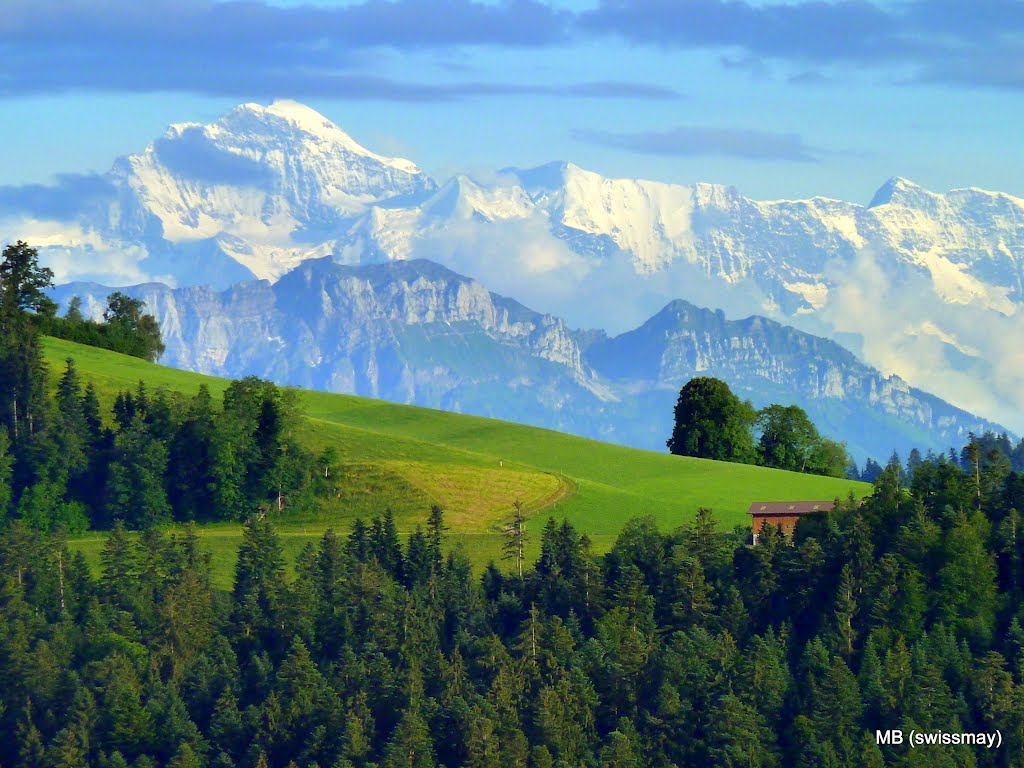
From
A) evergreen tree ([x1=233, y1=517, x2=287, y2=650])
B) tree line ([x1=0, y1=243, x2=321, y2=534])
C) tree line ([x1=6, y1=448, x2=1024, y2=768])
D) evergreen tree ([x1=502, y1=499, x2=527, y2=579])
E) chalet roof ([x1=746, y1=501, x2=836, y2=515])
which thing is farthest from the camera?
tree line ([x1=0, y1=243, x2=321, y2=534])

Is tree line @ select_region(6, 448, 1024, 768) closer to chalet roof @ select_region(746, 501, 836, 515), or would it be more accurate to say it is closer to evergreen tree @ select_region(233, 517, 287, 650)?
evergreen tree @ select_region(233, 517, 287, 650)

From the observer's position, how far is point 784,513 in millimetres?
162500

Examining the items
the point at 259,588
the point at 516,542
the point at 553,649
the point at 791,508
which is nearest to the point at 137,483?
the point at 259,588

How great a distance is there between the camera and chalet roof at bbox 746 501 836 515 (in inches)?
6378

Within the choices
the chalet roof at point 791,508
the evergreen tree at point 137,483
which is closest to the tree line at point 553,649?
the chalet roof at point 791,508

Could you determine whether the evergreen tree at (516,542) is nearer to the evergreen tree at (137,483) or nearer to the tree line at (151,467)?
the tree line at (151,467)

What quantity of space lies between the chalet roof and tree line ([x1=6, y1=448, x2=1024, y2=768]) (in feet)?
24.5

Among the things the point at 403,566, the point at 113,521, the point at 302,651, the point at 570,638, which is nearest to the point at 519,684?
the point at 570,638

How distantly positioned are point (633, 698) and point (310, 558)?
3689 centimetres

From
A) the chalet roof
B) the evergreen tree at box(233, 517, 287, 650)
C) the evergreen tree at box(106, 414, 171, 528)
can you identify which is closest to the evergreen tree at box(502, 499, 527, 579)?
the evergreen tree at box(233, 517, 287, 650)

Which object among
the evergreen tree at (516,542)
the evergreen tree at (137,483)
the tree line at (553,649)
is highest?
the evergreen tree at (137,483)

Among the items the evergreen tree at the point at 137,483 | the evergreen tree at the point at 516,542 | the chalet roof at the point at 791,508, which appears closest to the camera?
the evergreen tree at the point at 516,542

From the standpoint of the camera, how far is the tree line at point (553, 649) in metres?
126

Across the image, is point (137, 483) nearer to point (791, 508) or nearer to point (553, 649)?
point (553, 649)
